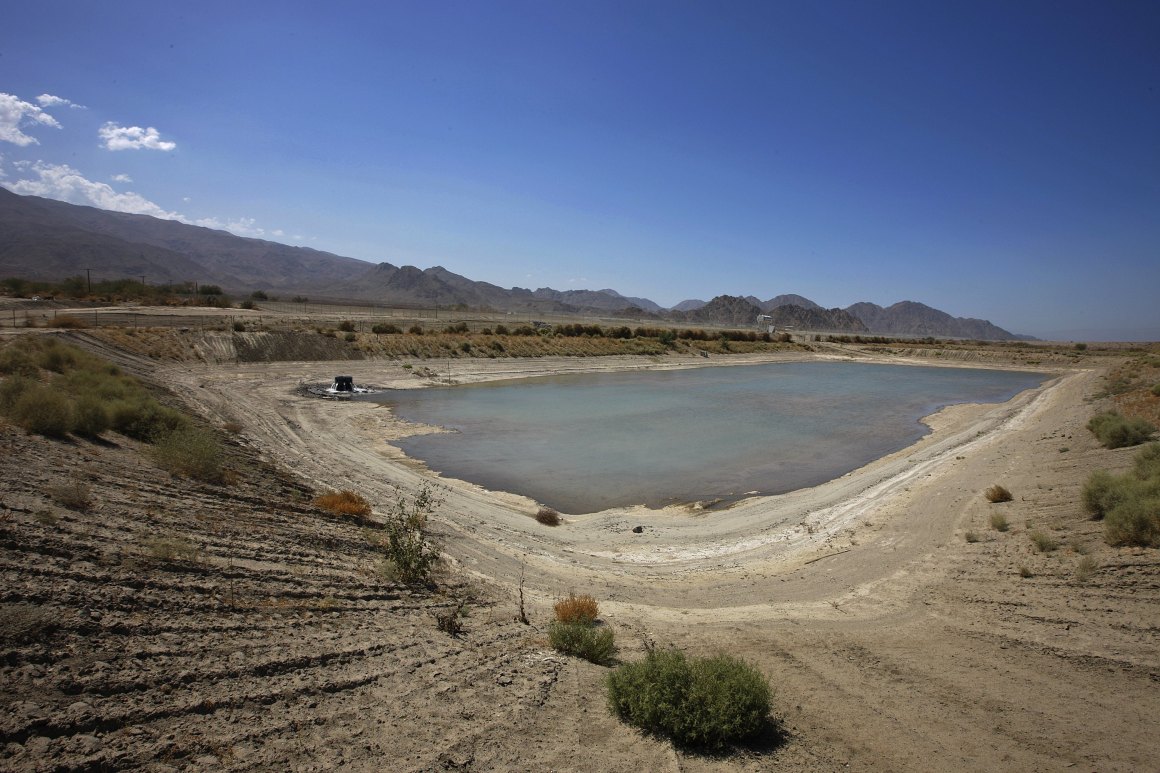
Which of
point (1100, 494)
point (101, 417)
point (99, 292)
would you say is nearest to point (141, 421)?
point (101, 417)

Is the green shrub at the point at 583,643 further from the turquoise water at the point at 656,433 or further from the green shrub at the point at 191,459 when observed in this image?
the turquoise water at the point at 656,433

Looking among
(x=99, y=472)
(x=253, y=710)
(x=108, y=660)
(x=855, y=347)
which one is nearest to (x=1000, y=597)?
(x=253, y=710)

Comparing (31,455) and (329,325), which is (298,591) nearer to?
(31,455)

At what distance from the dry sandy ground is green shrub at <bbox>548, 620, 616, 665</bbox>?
309 mm

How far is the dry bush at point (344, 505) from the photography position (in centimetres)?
1132

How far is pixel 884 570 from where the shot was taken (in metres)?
10.9

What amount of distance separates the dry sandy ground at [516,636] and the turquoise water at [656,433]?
5.13 m

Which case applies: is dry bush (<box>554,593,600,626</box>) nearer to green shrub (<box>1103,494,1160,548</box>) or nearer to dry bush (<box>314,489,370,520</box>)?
dry bush (<box>314,489,370,520</box>)

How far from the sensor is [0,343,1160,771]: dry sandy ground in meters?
4.53

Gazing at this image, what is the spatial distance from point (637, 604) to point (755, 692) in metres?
4.25

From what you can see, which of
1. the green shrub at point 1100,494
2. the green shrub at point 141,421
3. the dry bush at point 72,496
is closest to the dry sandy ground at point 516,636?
the dry bush at point 72,496

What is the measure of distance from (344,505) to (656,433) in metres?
17.7

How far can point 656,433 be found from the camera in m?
27.2

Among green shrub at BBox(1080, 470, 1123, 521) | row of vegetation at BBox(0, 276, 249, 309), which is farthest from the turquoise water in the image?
row of vegetation at BBox(0, 276, 249, 309)
